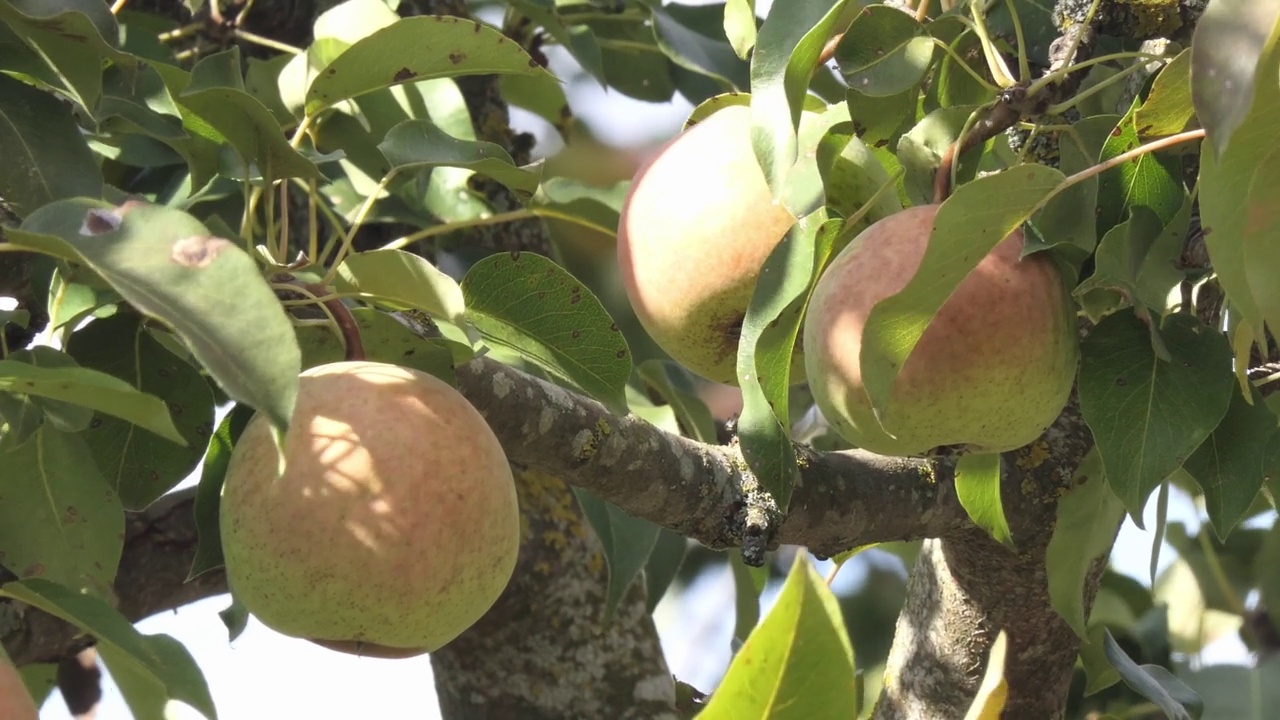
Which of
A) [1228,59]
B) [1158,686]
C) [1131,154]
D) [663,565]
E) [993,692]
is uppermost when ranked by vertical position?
[1228,59]

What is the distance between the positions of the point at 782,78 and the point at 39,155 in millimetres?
600

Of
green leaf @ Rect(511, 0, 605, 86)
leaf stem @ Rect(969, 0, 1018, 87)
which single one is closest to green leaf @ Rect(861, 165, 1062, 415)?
leaf stem @ Rect(969, 0, 1018, 87)

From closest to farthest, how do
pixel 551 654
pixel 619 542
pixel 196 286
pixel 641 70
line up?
pixel 196 286 → pixel 619 542 → pixel 551 654 → pixel 641 70

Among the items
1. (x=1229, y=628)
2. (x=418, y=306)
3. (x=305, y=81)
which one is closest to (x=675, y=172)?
(x=418, y=306)

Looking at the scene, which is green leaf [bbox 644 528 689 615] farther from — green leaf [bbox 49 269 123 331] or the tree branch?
green leaf [bbox 49 269 123 331]

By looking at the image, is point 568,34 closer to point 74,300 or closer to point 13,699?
point 74,300

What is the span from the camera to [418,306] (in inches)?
41.8

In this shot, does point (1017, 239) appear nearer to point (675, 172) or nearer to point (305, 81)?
point (675, 172)

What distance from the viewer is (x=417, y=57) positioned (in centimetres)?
118

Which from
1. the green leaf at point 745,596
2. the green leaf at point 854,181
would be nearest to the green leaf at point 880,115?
the green leaf at point 854,181

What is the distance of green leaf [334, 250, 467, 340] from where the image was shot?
1022 millimetres

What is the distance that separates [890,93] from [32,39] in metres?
0.65

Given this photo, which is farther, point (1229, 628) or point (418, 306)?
point (1229, 628)

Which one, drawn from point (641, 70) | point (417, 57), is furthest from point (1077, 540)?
point (641, 70)
